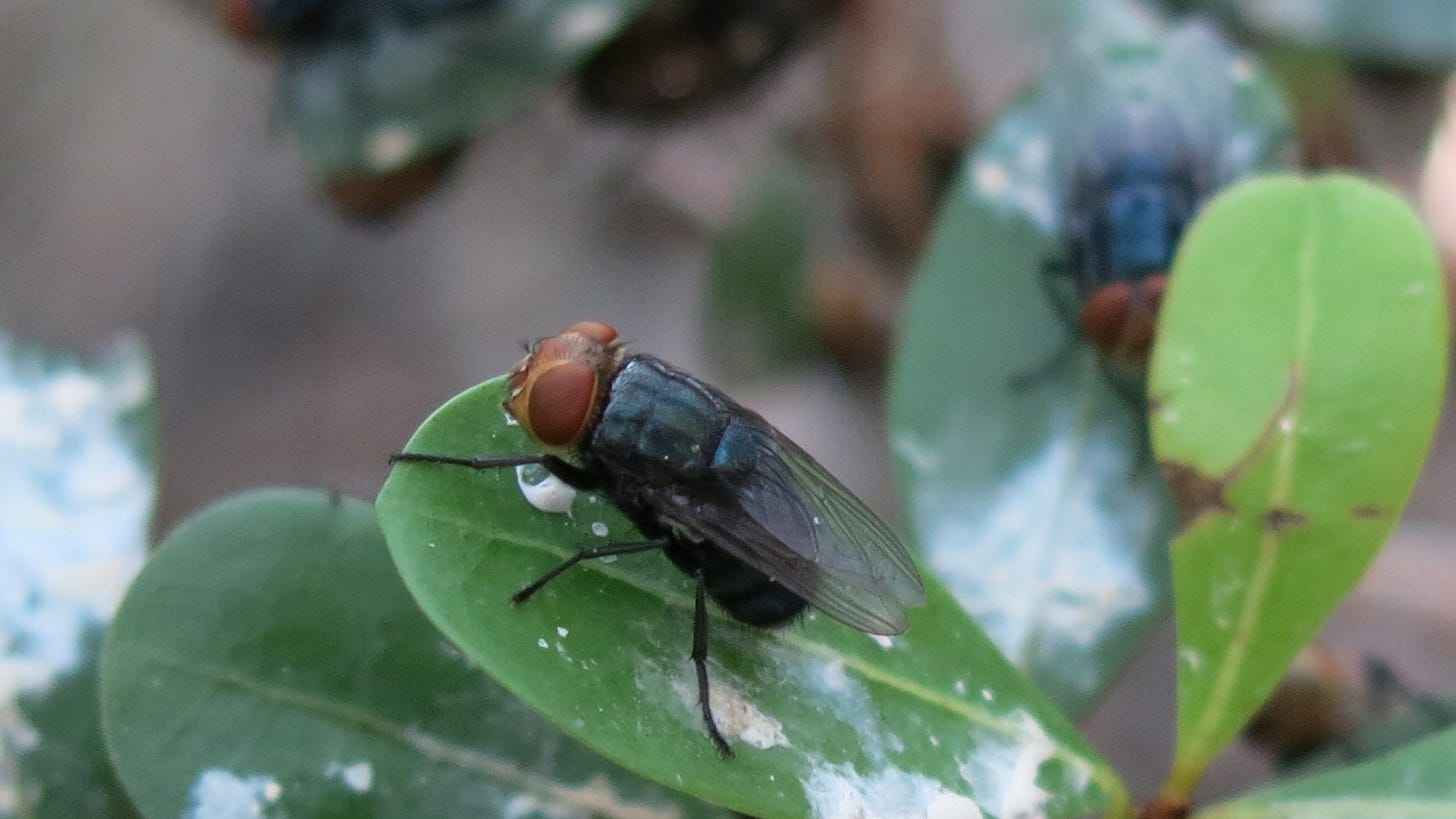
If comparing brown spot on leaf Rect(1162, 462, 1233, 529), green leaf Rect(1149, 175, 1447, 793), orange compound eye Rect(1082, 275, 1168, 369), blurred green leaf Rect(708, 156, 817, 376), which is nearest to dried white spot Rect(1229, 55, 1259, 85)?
orange compound eye Rect(1082, 275, 1168, 369)

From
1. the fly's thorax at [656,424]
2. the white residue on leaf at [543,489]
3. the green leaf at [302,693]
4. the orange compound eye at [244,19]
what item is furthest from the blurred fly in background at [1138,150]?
the orange compound eye at [244,19]

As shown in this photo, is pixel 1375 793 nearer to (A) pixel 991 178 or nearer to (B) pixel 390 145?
(A) pixel 991 178

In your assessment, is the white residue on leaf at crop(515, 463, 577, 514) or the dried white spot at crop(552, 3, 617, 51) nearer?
the white residue on leaf at crop(515, 463, 577, 514)

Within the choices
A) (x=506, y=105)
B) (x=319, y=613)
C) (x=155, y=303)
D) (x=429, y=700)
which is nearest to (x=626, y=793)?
(x=429, y=700)

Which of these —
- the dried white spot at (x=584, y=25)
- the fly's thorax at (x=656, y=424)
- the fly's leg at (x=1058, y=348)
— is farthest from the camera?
the dried white spot at (x=584, y=25)

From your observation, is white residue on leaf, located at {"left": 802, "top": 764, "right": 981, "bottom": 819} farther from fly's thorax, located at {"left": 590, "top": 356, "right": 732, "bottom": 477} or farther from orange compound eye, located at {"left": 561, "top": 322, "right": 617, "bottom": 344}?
orange compound eye, located at {"left": 561, "top": 322, "right": 617, "bottom": 344}

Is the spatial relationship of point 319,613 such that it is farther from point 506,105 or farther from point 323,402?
point 323,402

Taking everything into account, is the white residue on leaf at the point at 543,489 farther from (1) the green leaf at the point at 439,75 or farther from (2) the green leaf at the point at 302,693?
(1) the green leaf at the point at 439,75
